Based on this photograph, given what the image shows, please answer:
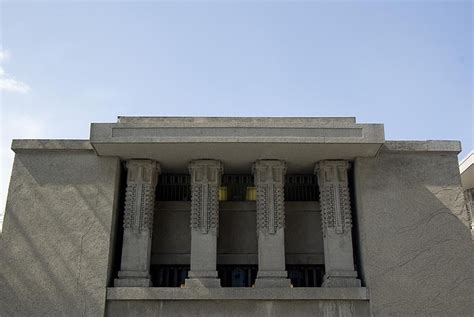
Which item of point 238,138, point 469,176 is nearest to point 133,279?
point 238,138

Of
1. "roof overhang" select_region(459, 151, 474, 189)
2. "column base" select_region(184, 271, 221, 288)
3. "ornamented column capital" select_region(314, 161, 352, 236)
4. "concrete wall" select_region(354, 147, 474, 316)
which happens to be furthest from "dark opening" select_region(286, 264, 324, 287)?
"roof overhang" select_region(459, 151, 474, 189)

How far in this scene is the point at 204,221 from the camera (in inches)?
632

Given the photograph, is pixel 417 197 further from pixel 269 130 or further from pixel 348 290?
pixel 269 130

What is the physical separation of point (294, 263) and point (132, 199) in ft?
19.5

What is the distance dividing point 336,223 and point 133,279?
6.71 m

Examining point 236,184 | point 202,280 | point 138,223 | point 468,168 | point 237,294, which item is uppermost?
point 468,168

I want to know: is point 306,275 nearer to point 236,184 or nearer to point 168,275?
point 236,184

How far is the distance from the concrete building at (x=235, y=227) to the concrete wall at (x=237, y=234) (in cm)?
4

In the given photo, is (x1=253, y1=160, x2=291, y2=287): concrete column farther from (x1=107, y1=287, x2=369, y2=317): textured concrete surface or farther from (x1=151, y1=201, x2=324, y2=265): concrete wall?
(x1=151, y1=201, x2=324, y2=265): concrete wall

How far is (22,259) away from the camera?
1534 cm

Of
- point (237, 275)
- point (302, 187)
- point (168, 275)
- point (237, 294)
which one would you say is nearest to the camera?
point (237, 294)

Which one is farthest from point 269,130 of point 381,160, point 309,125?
point 381,160

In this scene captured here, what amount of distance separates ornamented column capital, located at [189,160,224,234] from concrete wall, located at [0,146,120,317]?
8.55 feet

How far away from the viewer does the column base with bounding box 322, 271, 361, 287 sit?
50.3 ft
